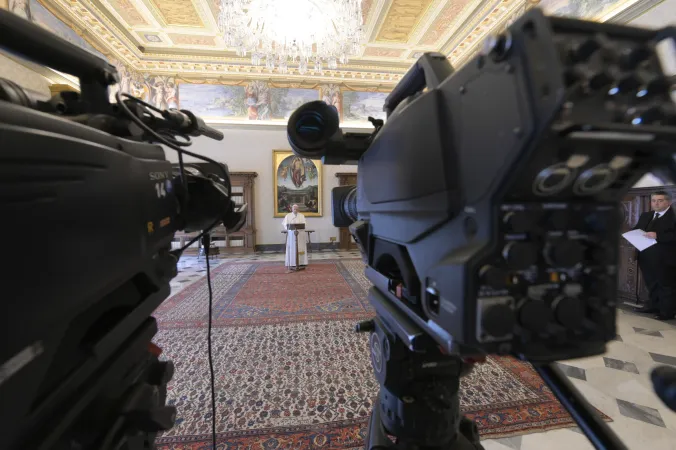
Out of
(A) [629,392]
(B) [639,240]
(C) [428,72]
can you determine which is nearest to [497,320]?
(C) [428,72]

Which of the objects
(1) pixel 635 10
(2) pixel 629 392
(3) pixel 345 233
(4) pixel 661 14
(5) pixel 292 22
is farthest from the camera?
(3) pixel 345 233

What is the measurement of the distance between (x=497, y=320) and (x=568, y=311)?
10cm

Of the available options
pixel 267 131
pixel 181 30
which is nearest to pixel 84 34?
pixel 181 30

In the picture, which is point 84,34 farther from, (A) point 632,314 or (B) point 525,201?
(A) point 632,314

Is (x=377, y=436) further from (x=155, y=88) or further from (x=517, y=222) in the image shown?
(x=155, y=88)

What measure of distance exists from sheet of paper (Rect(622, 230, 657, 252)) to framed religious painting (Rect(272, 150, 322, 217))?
21.0ft

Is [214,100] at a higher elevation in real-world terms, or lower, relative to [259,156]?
higher

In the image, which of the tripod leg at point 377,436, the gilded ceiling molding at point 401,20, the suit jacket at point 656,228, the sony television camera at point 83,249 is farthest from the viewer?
the gilded ceiling molding at point 401,20

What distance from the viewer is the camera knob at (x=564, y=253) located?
368mm

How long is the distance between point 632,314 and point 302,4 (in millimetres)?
5720

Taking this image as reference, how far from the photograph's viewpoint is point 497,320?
36cm

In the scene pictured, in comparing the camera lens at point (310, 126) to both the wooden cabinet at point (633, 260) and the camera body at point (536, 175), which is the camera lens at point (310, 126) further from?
the wooden cabinet at point (633, 260)

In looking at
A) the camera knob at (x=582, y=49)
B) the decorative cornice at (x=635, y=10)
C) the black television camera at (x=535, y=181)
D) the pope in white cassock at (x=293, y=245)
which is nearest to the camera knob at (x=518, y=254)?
the black television camera at (x=535, y=181)

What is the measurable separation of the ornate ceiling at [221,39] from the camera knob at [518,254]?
17.4ft
